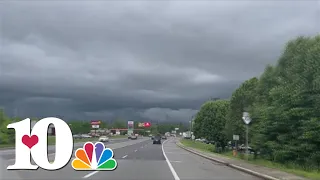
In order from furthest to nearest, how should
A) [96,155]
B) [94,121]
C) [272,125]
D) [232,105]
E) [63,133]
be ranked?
[94,121]
[232,105]
[272,125]
[96,155]
[63,133]

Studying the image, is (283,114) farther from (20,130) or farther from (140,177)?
(20,130)

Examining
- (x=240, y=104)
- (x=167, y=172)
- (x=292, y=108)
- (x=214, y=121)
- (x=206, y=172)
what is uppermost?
(x=240, y=104)

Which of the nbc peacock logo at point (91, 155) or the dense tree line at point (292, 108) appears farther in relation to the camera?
the dense tree line at point (292, 108)

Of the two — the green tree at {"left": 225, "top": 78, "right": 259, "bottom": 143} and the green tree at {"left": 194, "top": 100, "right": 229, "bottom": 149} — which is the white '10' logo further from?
the green tree at {"left": 194, "top": 100, "right": 229, "bottom": 149}

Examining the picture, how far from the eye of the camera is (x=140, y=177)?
63.2 ft

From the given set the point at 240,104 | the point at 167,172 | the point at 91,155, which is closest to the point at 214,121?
the point at 240,104

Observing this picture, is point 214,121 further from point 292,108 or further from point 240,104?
point 292,108

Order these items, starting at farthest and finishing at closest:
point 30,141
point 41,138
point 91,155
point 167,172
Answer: point 167,172, point 91,155, point 30,141, point 41,138

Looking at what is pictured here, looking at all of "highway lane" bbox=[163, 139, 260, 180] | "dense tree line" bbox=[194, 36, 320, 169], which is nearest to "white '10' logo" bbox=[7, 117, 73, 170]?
"highway lane" bbox=[163, 139, 260, 180]

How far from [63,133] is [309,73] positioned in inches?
729

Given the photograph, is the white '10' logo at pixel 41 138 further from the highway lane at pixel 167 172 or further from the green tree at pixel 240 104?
the green tree at pixel 240 104

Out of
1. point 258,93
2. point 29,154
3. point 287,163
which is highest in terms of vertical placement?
point 258,93

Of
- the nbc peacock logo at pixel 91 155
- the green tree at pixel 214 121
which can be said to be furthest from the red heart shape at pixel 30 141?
the green tree at pixel 214 121

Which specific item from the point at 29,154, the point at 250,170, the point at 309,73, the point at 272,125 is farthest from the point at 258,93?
the point at 29,154
